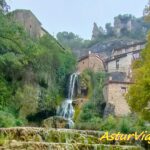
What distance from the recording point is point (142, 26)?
304 feet

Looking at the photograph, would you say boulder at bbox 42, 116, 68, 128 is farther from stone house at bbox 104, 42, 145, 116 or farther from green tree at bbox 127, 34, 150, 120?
green tree at bbox 127, 34, 150, 120

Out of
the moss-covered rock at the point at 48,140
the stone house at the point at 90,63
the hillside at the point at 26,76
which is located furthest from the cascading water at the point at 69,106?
the moss-covered rock at the point at 48,140

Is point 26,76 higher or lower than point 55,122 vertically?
higher

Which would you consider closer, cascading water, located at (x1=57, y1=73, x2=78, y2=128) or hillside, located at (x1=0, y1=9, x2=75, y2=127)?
hillside, located at (x1=0, y1=9, x2=75, y2=127)

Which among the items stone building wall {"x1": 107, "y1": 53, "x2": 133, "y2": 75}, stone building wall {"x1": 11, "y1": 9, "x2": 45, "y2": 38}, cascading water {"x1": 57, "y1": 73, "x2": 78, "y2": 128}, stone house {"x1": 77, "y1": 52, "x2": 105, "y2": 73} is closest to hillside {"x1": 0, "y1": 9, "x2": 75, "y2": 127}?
cascading water {"x1": 57, "y1": 73, "x2": 78, "y2": 128}

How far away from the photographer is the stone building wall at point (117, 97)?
40.0m

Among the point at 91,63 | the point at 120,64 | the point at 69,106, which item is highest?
the point at 91,63

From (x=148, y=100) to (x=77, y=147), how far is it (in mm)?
3494

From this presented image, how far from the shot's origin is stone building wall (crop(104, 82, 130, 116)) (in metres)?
40.0

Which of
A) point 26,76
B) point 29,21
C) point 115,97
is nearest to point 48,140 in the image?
point 26,76

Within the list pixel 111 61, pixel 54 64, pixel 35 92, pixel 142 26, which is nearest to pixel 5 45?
pixel 35 92

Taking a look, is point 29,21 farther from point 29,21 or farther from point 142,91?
point 142,91

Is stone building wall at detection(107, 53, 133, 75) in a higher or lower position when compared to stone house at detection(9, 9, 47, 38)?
lower

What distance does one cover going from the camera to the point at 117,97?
41062 millimetres
